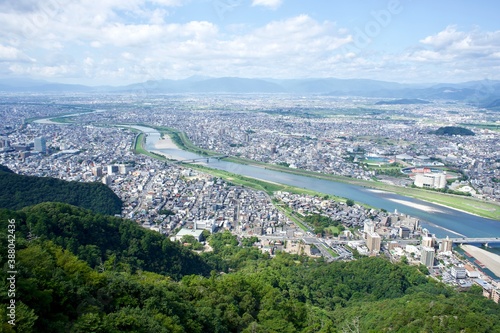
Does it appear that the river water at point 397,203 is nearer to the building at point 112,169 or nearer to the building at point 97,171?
the building at point 112,169

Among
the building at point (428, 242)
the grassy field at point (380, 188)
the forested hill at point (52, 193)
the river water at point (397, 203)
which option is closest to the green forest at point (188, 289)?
the building at point (428, 242)

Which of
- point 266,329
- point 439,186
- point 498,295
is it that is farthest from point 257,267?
point 439,186

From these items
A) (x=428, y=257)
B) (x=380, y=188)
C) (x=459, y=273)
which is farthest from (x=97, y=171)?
(x=459, y=273)

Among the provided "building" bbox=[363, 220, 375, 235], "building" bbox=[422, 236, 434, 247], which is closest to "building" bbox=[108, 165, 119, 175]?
"building" bbox=[363, 220, 375, 235]

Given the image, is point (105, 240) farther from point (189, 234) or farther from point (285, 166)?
point (285, 166)

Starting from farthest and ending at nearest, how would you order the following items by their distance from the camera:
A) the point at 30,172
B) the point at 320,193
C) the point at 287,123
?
the point at 287,123, the point at 30,172, the point at 320,193

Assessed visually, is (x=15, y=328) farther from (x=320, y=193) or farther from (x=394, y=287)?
(x=320, y=193)
